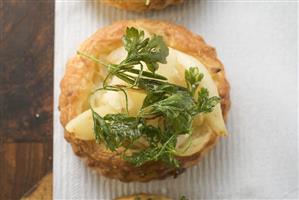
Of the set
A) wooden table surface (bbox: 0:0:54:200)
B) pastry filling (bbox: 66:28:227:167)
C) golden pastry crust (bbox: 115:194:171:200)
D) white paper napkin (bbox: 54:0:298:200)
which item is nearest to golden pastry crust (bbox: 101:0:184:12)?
white paper napkin (bbox: 54:0:298:200)

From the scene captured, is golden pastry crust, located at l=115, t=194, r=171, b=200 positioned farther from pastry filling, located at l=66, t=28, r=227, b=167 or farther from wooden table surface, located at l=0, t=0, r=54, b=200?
wooden table surface, located at l=0, t=0, r=54, b=200

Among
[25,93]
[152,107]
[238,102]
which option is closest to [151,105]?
[152,107]

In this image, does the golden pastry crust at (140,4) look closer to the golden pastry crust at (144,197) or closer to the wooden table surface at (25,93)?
the wooden table surface at (25,93)

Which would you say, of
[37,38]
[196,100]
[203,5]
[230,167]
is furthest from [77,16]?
[230,167]

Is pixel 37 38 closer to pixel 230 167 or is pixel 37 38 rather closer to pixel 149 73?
pixel 149 73

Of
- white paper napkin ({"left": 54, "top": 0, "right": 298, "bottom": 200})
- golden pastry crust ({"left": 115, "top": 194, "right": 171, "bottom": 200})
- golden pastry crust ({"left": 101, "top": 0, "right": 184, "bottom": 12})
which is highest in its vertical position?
golden pastry crust ({"left": 101, "top": 0, "right": 184, "bottom": 12})

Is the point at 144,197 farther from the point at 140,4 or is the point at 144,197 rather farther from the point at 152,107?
the point at 140,4
